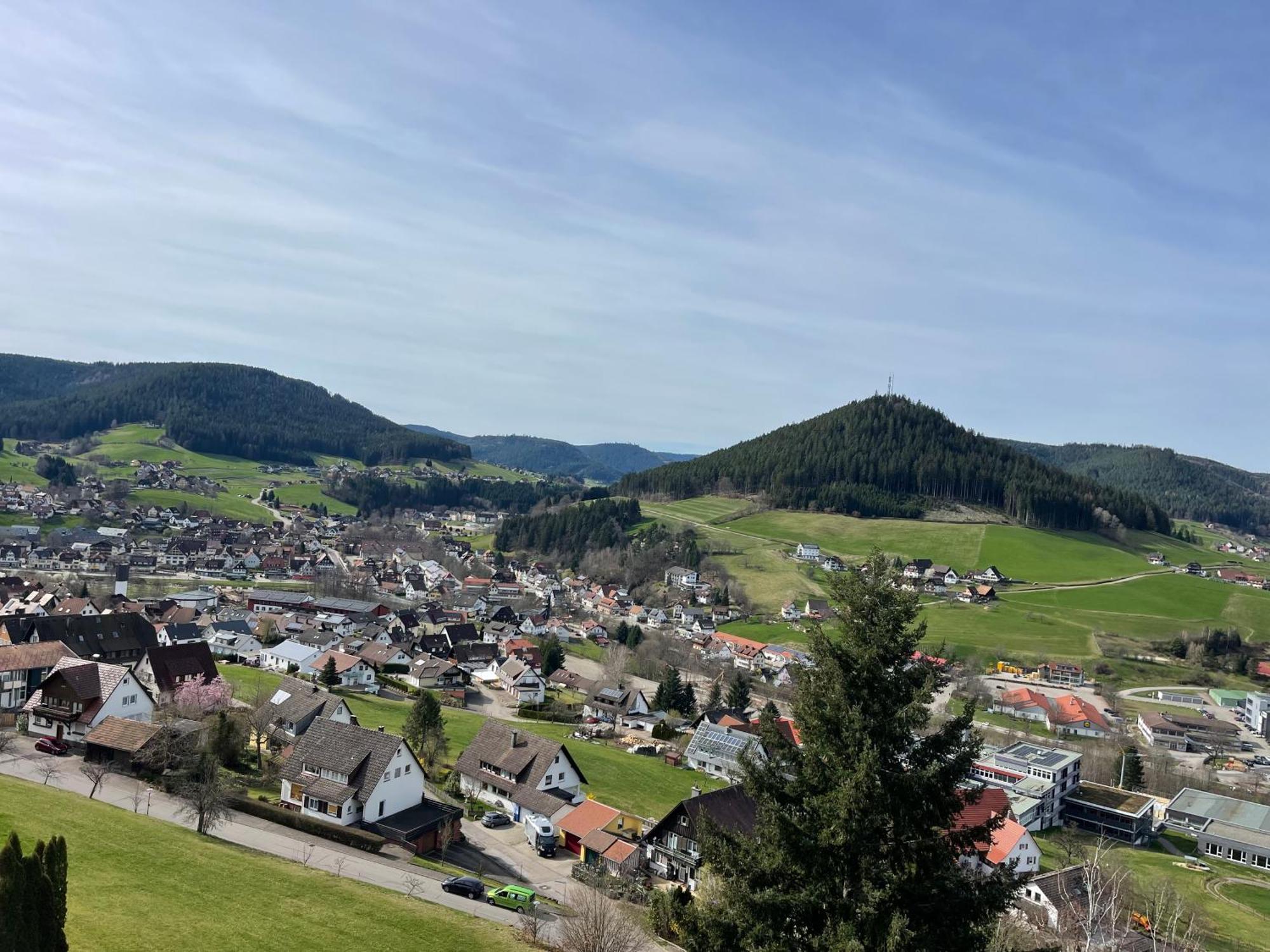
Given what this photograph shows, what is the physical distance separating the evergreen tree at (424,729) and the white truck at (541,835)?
7440mm

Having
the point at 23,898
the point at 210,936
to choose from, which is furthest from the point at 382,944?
the point at 23,898

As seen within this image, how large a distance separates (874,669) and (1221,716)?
9475cm

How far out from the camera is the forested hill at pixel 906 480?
16712cm

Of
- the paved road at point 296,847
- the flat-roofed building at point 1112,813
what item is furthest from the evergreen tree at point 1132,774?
the paved road at point 296,847

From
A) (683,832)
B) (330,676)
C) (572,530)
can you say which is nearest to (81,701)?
(330,676)

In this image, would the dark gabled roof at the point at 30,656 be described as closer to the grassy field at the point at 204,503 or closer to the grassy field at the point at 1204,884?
the grassy field at the point at 1204,884

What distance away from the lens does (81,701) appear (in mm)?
37125

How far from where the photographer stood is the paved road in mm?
26141

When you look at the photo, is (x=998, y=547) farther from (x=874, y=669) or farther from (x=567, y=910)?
(x=874, y=669)

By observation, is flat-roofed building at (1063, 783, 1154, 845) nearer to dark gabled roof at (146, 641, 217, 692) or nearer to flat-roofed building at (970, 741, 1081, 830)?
flat-roofed building at (970, 741, 1081, 830)

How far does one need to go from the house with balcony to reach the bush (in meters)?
11.2

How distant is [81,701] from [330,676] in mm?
22809

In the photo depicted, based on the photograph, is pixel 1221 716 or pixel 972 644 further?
pixel 972 644

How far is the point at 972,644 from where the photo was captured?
97000mm
